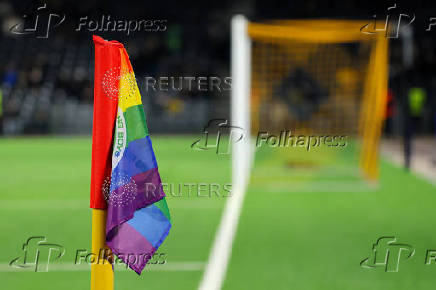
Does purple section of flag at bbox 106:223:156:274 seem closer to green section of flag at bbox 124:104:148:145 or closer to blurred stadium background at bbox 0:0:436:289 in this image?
green section of flag at bbox 124:104:148:145

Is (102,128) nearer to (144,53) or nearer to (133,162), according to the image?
(133,162)

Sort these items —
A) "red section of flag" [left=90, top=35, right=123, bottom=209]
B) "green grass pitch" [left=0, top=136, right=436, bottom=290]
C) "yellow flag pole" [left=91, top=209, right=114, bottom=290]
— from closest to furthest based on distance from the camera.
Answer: "red section of flag" [left=90, top=35, right=123, bottom=209] < "yellow flag pole" [left=91, top=209, right=114, bottom=290] < "green grass pitch" [left=0, top=136, right=436, bottom=290]

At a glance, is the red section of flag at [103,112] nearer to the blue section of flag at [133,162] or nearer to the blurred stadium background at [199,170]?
the blue section of flag at [133,162]

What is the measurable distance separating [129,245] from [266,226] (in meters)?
4.17

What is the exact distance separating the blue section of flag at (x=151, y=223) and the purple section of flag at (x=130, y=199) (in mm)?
42

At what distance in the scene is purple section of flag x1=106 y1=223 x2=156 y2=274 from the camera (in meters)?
3.19

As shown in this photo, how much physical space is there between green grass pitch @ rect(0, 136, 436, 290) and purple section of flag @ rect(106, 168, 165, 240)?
180cm

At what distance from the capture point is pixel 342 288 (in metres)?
4.84

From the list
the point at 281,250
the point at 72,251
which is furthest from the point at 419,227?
the point at 72,251

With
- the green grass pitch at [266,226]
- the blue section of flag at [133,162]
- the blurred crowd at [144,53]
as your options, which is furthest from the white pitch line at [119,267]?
the blurred crowd at [144,53]

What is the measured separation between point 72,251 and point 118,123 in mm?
3334

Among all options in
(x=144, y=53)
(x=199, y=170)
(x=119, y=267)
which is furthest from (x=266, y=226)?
(x=144, y=53)

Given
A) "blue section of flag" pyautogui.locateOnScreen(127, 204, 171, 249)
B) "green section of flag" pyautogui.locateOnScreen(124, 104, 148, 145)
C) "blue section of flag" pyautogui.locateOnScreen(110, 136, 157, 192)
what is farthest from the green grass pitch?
"green section of flag" pyautogui.locateOnScreen(124, 104, 148, 145)

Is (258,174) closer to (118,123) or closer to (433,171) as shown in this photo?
(433,171)
